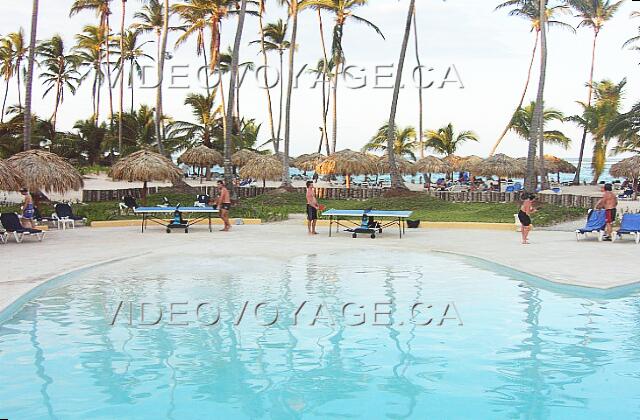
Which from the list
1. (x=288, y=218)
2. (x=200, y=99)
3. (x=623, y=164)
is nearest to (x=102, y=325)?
(x=288, y=218)

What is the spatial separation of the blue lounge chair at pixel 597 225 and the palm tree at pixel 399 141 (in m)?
39.5

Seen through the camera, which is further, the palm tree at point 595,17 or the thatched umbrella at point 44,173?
the palm tree at point 595,17

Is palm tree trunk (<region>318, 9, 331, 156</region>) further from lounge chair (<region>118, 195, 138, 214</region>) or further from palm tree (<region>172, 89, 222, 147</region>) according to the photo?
lounge chair (<region>118, 195, 138, 214</region>)

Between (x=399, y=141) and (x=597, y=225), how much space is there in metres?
40.6

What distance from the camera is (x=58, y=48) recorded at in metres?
55.5

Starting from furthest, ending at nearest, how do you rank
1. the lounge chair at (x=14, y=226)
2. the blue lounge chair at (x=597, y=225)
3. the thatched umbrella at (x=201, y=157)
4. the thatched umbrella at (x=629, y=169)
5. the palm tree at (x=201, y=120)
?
the palm tree at (x=201, y=120)
the thatched umbrella at (x=201, y=157)
the thatched umbrella at (x=629, y=169)
the blue lounge chair at (x=597, y=225)
the lounge chair at (x=14, y=226)

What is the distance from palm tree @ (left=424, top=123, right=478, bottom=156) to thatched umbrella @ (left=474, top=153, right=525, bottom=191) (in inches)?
466

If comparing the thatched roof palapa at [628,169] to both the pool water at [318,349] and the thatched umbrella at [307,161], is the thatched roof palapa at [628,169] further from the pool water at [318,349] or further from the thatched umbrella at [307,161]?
the pool water at [318,349]

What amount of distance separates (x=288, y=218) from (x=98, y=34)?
40.5 m

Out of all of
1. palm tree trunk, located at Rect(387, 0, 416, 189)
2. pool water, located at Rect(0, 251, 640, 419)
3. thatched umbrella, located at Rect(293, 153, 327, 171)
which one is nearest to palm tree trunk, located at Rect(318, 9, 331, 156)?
thatched umbrella, located at Rect(293, 153, 327, 171)

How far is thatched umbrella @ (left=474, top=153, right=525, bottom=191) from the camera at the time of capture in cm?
3881

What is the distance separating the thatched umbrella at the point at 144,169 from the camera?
25.4m

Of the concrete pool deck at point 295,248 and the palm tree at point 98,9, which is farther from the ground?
the palm tree at point 98,9

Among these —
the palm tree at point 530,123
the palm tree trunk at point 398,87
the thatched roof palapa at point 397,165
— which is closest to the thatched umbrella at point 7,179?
the palm tree trunk at point 398,87
